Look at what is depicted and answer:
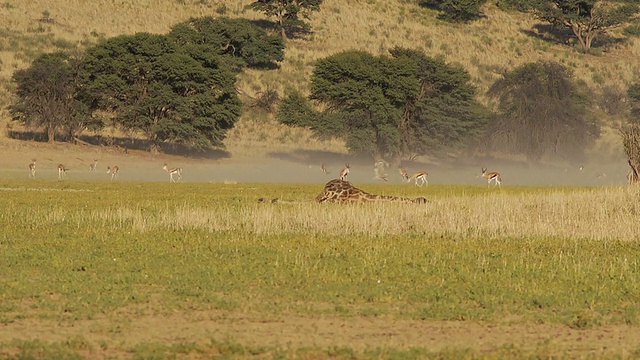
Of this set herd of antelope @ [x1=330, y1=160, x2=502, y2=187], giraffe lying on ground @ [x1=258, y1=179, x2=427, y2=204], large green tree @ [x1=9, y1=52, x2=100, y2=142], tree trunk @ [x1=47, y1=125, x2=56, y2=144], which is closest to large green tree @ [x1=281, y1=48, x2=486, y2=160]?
herd of antelope @ [x1=330, y1=160, x2=502, y2=187]

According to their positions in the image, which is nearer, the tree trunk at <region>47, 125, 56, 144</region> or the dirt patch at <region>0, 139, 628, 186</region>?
the dirt patch at <region>0, 139, 628, 186</region>

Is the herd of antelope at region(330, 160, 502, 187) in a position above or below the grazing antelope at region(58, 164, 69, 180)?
above

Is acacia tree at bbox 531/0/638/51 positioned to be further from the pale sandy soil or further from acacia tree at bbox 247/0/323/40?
the pale sandy soil

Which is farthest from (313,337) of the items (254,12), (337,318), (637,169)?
(254,12)

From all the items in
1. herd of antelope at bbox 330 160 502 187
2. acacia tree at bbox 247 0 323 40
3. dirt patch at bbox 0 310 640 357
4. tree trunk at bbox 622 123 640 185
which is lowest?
dirt patch at bbox 0 310 640 357

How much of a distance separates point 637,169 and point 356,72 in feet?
112

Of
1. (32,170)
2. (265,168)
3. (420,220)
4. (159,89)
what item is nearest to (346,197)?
(420,220)

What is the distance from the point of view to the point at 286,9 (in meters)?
Result: 102

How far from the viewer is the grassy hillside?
87875 millimetres

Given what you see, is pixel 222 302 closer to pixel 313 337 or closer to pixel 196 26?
pixel 313 337

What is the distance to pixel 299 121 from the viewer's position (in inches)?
2756

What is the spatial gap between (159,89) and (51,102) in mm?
6446

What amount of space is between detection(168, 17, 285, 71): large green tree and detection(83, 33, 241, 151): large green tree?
15.5m

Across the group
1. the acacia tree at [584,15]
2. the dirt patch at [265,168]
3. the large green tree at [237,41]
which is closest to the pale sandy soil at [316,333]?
the dirt patch at [265,168]
